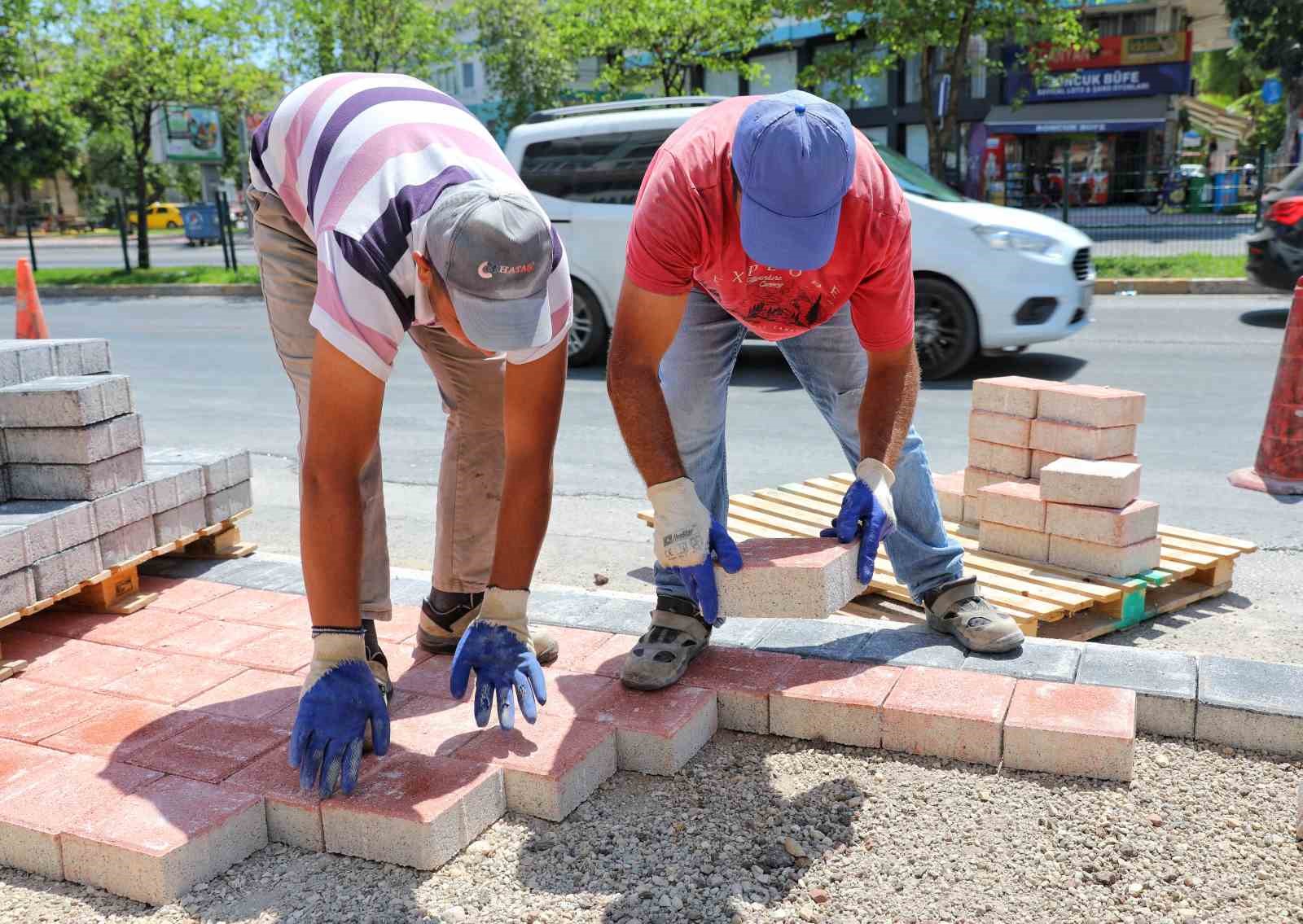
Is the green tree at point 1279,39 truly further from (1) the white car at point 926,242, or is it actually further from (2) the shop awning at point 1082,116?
(1) the white car at point 926,242

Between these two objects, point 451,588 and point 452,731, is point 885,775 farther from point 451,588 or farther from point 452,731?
point 451,588

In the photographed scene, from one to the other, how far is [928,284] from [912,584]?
5074 mm

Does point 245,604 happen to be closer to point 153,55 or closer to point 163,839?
point 163,839

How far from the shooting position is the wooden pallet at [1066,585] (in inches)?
147

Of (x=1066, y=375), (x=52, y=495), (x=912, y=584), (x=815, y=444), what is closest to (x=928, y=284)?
(x=1066, y=375)

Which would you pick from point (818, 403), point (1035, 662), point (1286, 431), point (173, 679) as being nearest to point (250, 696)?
point (173, 679)

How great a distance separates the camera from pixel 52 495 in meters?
3.79

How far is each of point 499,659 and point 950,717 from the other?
120 centimetres

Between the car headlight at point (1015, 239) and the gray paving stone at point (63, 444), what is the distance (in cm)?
619

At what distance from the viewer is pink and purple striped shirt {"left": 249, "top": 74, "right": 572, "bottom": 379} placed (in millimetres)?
2449

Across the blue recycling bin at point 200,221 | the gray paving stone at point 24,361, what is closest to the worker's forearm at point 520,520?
the gray paving stone at point 24,361

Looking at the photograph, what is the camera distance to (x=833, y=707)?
10.4ft

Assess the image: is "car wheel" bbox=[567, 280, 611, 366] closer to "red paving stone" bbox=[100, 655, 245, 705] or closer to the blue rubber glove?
"red paving stone" bbox=[100, 655, 245, 705]

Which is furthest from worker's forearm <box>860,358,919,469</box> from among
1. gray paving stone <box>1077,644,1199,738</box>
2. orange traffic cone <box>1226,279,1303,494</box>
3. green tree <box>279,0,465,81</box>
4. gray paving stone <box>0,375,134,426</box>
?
green tree <box>279,0,465,81</box>
